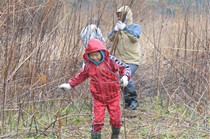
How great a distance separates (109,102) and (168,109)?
2.13 meters

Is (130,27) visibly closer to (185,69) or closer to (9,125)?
(185,69)

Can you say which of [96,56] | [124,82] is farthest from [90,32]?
[124,82]

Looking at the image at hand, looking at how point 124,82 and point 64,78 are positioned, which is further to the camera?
point 64,78

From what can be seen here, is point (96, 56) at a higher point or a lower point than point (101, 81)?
higher

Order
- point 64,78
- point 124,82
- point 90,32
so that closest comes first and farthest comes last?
point 124,82, point 90,32, point 64,78

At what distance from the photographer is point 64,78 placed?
20.2 feet

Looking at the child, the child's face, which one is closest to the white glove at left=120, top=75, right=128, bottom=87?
the child

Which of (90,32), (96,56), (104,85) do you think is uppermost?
(90,32)

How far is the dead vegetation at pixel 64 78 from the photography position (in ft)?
15.1

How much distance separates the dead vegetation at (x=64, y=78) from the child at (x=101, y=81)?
16cm

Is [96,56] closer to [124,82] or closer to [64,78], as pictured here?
[124,82]

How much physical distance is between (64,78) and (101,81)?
1.55 m

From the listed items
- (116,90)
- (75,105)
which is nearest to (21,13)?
(116,90)

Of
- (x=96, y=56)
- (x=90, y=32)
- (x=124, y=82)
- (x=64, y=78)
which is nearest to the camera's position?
(x=124, y=82)
